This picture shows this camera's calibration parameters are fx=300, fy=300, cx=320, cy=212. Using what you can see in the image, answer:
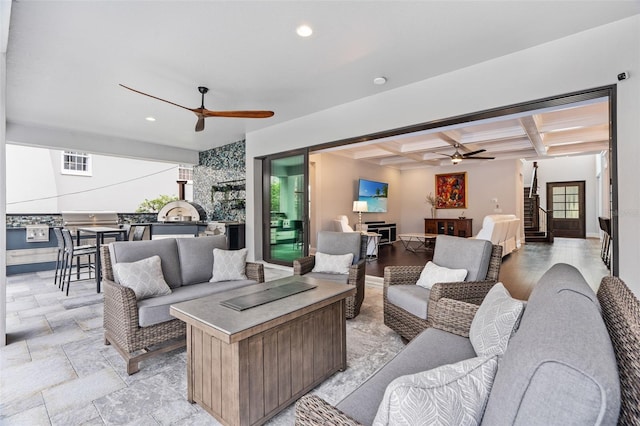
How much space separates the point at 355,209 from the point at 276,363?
651 cm

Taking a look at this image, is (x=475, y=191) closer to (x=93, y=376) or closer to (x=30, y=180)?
(x=93, y=376)

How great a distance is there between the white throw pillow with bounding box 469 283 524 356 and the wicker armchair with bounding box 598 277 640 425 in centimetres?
32

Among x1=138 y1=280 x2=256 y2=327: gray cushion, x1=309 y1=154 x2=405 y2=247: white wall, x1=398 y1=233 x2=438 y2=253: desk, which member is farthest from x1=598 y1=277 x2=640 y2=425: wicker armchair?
x1=398 y1=233 x2=438 y2=253: desk

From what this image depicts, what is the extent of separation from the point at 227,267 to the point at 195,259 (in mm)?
340

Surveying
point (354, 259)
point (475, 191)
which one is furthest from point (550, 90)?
point (475, 191)

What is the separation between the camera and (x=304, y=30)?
2791 millimetres

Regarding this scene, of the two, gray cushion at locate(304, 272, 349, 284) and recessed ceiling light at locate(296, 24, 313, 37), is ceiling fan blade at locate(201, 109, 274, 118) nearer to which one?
recessed ceiling light at locate(296, 24, 313, 37)

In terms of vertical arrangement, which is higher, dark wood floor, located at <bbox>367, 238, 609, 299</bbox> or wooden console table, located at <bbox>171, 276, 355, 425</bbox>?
wooden console table, located at <bbox>171, 276, 355, 425</bbox>

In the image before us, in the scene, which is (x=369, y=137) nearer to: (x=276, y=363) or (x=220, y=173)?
(x=276, y=363)

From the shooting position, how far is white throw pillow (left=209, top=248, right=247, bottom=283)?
320cm

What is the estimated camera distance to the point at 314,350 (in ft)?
6.65

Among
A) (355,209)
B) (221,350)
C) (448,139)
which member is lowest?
(221,350)

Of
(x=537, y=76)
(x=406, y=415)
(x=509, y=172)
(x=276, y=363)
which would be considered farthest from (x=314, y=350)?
(x=509, y=172)

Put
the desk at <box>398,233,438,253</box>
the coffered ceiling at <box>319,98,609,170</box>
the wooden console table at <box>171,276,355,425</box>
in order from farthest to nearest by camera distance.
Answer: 1. the desk at <box>398,233,438,253</box>
2. the coffered ceiling at <box>319,98,609,170</box>
3. the wooden console table at <box>171,276,355,425</box>
